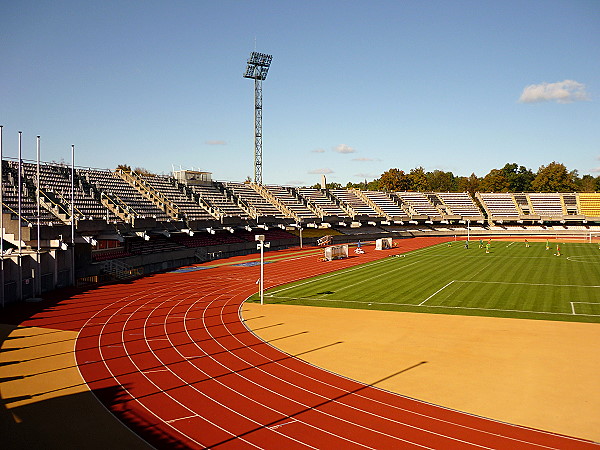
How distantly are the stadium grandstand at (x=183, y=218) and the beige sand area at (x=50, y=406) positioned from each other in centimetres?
1282

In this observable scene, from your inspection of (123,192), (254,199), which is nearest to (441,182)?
(254,199)

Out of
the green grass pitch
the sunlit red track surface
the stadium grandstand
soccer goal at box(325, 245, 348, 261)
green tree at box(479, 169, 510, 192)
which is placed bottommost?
the sunlit red track surface

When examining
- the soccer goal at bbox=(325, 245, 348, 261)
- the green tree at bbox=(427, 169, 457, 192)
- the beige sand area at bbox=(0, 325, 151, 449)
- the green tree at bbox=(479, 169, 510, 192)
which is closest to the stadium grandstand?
the beige sand area at bbox=(0, 325, 151, 449)

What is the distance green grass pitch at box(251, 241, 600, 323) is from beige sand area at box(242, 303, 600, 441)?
2661 millimetres

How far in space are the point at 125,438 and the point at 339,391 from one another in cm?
738

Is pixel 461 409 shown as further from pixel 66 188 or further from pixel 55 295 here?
pixel 66 188

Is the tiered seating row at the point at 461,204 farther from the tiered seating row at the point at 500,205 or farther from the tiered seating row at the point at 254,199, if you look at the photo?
the tiered seating row at the point at 254,199

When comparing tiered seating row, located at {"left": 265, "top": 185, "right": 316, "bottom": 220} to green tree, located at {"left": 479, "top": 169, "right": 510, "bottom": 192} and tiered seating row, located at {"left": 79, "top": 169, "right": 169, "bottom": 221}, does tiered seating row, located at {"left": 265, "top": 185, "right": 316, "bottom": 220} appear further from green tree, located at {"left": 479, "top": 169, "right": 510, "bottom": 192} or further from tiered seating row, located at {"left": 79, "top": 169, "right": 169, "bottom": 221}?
green tree, located at {"left": 479, "top": 169, "right": 510, "bottom": 192}

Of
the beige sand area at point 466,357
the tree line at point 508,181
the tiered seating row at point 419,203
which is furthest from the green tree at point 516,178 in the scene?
the beige sand area at point 466,357

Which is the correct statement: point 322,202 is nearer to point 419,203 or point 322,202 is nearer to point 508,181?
point 419,203

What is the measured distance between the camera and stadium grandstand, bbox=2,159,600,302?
38.5 m

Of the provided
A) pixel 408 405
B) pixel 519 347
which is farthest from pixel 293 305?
pixel 408 405

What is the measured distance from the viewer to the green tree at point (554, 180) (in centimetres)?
14600

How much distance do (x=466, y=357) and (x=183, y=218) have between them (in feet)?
157
